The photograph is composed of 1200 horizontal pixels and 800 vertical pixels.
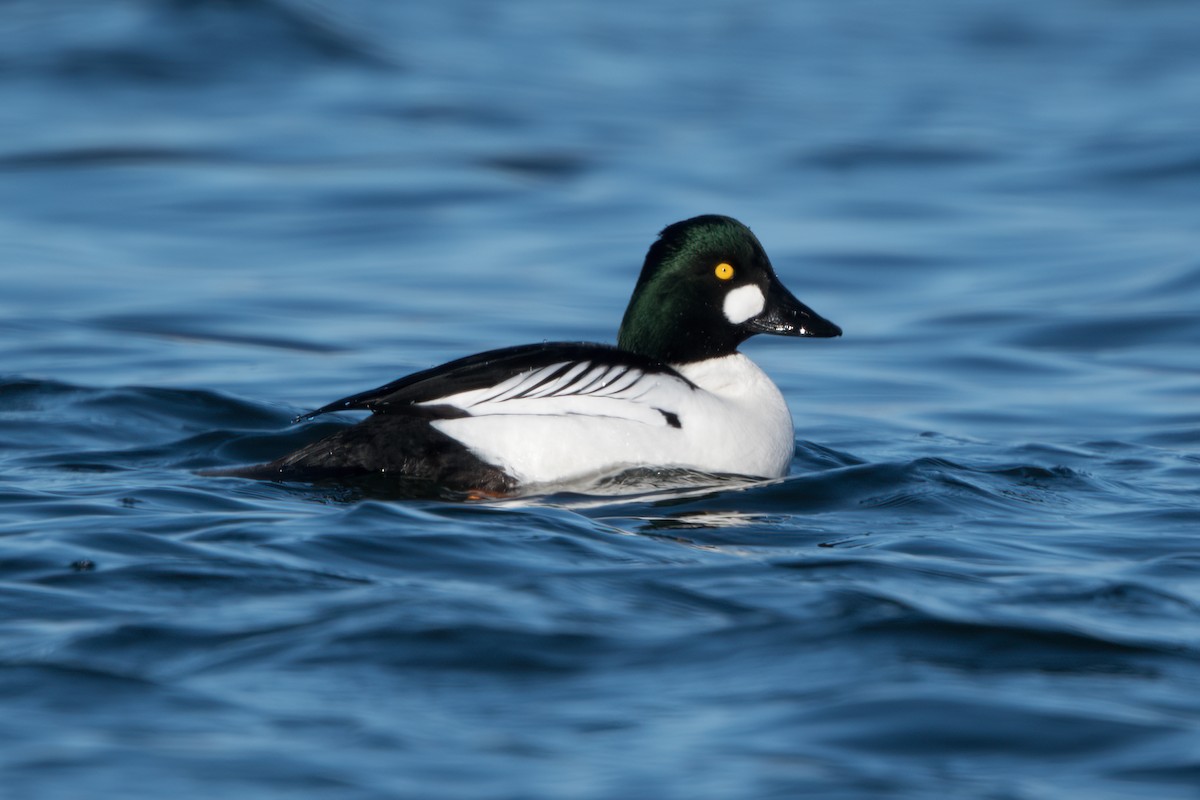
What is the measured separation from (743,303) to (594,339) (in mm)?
2901

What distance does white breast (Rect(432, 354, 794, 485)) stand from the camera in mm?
6223

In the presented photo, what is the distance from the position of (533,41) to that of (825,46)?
11.5 feet

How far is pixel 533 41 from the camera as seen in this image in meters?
→ 20.8

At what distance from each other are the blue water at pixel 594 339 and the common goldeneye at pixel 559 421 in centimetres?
21

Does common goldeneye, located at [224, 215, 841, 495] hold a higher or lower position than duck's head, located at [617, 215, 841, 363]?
lower

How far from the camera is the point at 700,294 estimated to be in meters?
6.93

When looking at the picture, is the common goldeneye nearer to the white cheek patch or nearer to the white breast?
the white breast

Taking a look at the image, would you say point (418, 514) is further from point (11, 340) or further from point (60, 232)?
point (60, 232)

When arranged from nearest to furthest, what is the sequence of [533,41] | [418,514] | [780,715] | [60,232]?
[780,715]
[418,514]
[60,232]
[533,41]

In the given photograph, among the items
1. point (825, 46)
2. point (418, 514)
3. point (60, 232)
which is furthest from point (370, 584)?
point (825, 46)

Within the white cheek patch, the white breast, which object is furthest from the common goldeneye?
the white cheek patch

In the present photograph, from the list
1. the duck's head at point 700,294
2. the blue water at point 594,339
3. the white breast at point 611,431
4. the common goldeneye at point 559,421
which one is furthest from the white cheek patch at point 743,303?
the blue water at point 594,339

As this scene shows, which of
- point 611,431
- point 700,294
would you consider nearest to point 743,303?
point 700,294

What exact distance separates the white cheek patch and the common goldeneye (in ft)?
0.54
